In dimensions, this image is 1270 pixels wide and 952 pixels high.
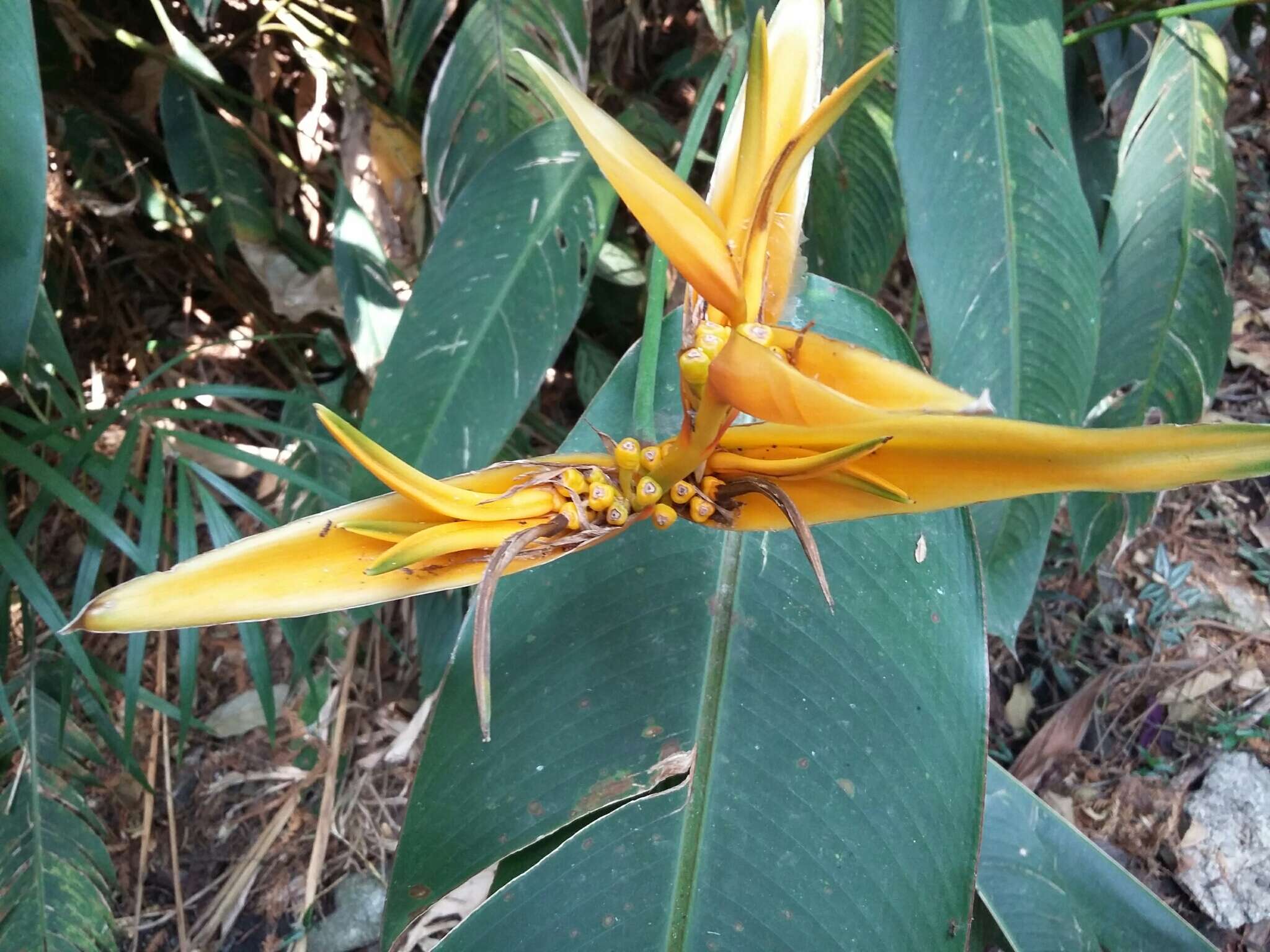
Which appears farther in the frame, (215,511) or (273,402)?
(273,402)

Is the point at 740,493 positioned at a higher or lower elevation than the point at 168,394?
higher

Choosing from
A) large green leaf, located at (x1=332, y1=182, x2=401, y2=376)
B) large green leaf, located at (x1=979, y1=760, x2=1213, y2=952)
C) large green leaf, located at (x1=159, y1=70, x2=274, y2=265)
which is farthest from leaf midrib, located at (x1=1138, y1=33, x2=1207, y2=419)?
large green leaf, located at (x1=159, y1=70, x2=274, y2=265)

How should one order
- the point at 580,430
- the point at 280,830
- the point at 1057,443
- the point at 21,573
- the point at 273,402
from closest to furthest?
the point at 1057,443
the point at 580,430
the point at 21,573
the point at 280,830
the point at 273,402

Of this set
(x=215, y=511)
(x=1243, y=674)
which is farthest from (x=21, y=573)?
(x=1243, y=674)

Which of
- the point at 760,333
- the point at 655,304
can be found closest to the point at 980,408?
the point at 760,333

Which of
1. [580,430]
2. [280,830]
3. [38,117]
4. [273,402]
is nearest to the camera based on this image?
[38,117]

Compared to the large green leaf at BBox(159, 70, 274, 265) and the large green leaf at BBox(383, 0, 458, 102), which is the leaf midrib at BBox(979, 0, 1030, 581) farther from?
the large green leaf at BBox(159, 70, 274, 265)

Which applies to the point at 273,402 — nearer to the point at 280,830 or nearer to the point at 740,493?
the point at 280,830

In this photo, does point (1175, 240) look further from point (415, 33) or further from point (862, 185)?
point (415, 33)
